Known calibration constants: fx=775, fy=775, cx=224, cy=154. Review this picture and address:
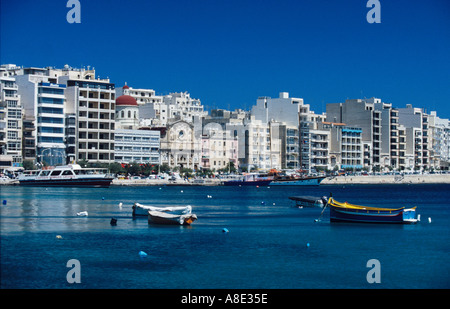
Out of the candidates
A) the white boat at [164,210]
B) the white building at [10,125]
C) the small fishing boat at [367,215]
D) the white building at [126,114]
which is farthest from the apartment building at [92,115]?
the small fishing boat at [367,215]

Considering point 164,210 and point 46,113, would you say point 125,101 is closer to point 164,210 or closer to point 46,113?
point 46,113

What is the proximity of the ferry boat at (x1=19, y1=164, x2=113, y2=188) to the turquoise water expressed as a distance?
188 feet

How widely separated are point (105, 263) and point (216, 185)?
4770 inches

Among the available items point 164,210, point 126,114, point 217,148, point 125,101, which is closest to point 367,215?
point 164,210

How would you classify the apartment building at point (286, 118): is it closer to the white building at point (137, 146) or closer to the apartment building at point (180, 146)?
the apartment building at point (180, 146)

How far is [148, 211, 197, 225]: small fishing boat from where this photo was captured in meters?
55.3

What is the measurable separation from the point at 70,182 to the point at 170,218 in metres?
67.4

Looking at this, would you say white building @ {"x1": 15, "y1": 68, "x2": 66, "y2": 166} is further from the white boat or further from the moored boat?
the white boat

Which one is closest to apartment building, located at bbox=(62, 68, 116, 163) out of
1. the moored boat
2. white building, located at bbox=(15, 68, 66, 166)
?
white building, located at bbox=(15, 68, 66, 166)

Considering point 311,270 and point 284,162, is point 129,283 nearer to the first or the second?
point 311,270

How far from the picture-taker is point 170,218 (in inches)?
2194
